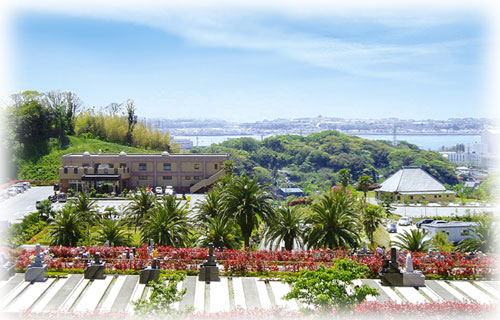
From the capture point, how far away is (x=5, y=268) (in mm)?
13602

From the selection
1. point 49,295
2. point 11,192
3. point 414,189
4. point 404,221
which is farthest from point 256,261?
point 414,189

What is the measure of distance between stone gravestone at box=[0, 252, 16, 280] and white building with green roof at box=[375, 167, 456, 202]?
51.0 metres

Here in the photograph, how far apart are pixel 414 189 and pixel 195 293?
54.2 meters

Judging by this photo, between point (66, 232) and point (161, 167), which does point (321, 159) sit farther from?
point (66, 232)

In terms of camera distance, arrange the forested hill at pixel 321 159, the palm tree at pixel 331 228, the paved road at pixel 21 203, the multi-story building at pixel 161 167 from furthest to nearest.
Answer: the forested hill at pixel 321 159, the multi-story building at pixel 161 167, the paved road at pixel 21 203, the palm tree at pixel 331 228

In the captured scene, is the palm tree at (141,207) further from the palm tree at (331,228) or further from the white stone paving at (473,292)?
the white stone paving at (473,292)

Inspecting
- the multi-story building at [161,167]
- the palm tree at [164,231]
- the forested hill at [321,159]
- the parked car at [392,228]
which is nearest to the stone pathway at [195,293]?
the palm tree at [164,231]

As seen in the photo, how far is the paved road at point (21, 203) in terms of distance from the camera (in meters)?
36.3

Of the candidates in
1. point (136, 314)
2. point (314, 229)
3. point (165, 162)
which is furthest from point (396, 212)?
point (136, 314)

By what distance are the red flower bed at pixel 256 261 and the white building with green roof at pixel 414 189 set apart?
149ft

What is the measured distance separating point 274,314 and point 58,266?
27.0ft

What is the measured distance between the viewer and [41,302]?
12.2m

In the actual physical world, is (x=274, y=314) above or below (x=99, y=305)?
above

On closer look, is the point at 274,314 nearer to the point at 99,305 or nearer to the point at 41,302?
the point at 99,305
